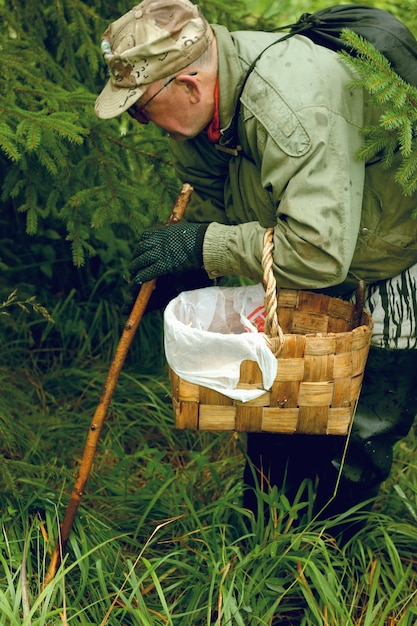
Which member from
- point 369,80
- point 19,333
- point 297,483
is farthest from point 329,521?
point 19,333

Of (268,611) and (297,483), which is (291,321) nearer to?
(297,483)

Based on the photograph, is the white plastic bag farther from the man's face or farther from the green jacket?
the man's face

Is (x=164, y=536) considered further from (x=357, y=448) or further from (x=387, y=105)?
(x=387, y=105)

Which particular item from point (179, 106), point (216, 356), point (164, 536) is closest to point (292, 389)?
point (216, 356)

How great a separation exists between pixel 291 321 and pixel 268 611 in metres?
0.87

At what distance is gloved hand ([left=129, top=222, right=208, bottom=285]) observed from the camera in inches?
92.1

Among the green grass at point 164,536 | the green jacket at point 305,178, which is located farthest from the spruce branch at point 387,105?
the green grass at point 164,536

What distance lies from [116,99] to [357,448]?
1266 millimetres

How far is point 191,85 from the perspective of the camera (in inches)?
87.8

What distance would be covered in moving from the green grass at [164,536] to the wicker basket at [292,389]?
46 centimetres

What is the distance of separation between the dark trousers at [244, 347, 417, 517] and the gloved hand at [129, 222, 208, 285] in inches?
24.8

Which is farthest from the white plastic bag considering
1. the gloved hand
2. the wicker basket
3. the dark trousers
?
the dark trousers

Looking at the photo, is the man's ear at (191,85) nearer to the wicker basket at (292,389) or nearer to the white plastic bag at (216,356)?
the wicker basket at (292,389)

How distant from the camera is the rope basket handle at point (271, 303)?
212cm
